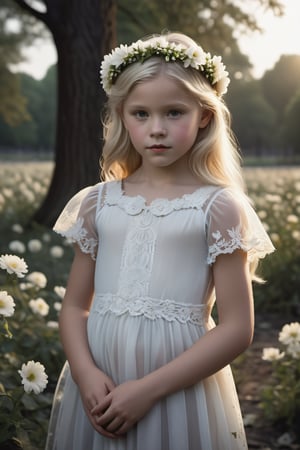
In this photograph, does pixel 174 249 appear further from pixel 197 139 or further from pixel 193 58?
pixel 193 58

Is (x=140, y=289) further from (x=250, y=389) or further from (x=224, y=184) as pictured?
(x=250, y=389)

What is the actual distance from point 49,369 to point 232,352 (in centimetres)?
194

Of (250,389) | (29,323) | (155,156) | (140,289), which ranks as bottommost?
(250,389)

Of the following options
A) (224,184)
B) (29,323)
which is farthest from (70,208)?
(29,323)

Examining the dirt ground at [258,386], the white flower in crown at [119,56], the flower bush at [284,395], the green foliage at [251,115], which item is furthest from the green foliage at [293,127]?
the white flower in crown at [119,56]

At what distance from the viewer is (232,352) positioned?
1.80 metres

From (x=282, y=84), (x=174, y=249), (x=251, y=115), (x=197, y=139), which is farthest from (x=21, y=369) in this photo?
(x=282, y=84)

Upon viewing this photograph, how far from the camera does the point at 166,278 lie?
1.87m

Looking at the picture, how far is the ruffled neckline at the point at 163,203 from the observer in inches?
74.7

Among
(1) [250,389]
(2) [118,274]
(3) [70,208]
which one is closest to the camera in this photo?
(2) [118,274]

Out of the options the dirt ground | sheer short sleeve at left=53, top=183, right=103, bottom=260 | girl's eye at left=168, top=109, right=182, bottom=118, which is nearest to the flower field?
the dirt ground

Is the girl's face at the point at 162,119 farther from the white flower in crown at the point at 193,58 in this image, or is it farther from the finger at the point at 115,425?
the finger at the point at 115,425

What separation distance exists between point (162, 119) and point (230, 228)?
13.8 inches

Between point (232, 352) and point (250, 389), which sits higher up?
point (232, 352)
